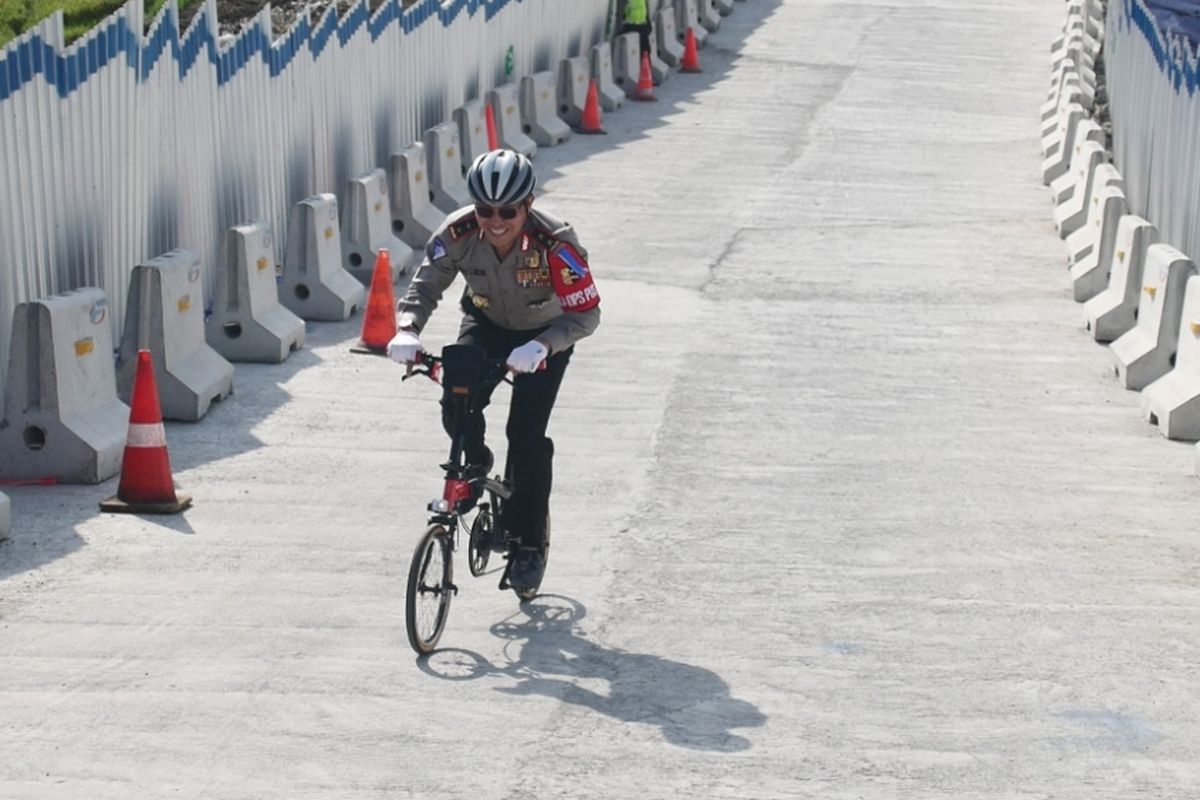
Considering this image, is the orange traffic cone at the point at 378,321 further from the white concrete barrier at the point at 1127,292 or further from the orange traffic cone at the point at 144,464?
the white concrete barrier at the point at 1127,292

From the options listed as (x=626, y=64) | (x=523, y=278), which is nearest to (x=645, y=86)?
(x=626, y=64)

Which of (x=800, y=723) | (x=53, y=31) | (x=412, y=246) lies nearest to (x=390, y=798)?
(x=800, y=723)

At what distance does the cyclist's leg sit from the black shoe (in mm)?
36

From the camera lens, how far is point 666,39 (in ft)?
107

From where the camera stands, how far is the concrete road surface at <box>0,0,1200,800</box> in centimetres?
738

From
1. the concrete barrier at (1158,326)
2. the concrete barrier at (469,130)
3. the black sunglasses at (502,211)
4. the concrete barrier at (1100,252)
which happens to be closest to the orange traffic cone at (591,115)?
the concrete barrier at (469,130)

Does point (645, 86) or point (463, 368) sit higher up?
point (463, 368)

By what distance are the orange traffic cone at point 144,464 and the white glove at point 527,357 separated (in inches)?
108

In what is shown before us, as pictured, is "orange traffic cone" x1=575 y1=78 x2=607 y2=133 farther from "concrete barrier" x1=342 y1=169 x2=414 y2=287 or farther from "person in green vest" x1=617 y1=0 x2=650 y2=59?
"concrete barrier" x1=342 y1=169 x2=414 y2=287

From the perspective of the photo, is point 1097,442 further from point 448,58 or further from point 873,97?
point 873,97

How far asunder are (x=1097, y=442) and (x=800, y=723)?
18.0ft

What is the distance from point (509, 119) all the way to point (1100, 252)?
28.0 feet

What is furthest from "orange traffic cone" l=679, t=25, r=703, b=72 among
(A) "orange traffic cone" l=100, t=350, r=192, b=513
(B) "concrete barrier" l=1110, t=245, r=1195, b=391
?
(A) "orange traffic cone" l=100, t=350, r=192, b=513

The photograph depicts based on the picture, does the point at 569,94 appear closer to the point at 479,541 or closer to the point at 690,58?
the point at 690,58
